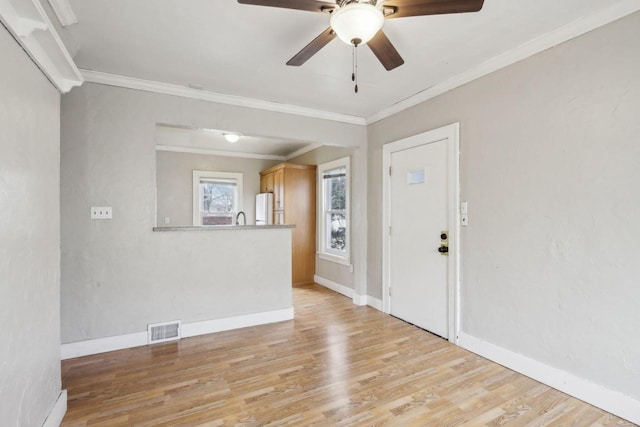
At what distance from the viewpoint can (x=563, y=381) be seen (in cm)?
211

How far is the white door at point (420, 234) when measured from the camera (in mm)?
3014

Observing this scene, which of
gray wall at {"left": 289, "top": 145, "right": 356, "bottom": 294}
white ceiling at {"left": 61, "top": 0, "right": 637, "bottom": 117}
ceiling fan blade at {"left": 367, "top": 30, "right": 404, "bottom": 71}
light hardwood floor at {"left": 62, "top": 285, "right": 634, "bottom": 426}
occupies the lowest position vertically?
light hardwood floor at {"left": 62, "top": 285, "right": 634, "bottom": 426}

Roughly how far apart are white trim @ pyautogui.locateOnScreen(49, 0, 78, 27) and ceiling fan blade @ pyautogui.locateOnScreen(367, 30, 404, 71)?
1805 mm

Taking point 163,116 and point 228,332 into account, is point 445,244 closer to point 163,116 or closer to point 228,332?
point 228,332

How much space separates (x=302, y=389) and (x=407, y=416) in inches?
27.7

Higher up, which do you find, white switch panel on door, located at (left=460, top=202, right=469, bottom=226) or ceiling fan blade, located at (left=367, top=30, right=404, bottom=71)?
ceiling fan blade, located at (left=367, top=30, right=404, bottom=71)

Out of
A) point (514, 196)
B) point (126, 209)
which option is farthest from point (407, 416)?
point (126, 209)

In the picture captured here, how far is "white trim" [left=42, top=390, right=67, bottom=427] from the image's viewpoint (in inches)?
65.2

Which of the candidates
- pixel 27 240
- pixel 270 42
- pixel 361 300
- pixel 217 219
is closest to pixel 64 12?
pixel 270 42

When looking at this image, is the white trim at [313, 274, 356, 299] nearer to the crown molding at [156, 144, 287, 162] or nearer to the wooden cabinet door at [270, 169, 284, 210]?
the wooden cabinet door at [270, 169, 284, 210]

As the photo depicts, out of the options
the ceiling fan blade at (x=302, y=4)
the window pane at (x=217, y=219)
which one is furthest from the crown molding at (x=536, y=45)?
the window pane at (x=217, y=219)

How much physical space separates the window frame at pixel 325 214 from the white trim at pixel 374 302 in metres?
0.62

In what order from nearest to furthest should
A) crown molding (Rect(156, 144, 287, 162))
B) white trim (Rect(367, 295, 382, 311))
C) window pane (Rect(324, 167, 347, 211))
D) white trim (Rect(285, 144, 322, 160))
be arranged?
white trim (Rect(367, 295, 382, 311)), window pane (Rect(324, 167, 347, 211)), white trim (Rect(285, 144, 322, 160)), crown molding (Rect(156, 144, 287, 162))

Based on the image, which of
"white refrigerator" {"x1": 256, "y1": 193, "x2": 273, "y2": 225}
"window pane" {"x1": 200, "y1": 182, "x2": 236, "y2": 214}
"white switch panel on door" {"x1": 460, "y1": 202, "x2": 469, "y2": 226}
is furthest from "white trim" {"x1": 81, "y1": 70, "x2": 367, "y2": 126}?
"window pane" {"x1": 200, "y1": 182, "x2": 236, "y2": 214}
